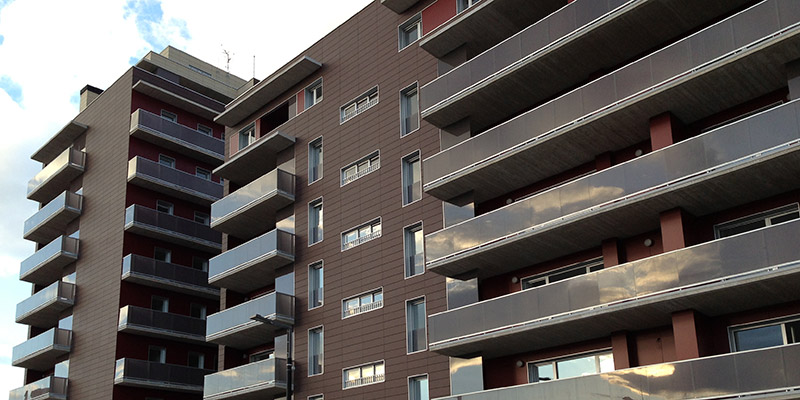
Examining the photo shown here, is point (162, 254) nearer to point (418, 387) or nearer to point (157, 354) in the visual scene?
point (157, 354)

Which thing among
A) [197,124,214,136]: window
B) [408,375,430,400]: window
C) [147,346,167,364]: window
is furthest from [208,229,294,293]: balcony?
[197,124,214,136]: window

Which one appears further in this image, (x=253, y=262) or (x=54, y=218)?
(x=54, y=218)

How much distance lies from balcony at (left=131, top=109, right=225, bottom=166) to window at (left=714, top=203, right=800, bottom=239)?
129 feet

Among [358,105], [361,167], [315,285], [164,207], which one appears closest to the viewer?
[361,167]

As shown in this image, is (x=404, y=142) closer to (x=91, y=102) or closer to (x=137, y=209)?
(x=137, y=209)

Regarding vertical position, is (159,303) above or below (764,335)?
above

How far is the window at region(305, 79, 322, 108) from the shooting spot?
43.9 metres

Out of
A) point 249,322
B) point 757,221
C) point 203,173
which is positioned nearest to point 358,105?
point 249,322

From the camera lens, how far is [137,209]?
52656 millimetres

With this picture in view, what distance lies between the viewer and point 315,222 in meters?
41.0

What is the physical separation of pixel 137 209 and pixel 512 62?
29630 millimetres

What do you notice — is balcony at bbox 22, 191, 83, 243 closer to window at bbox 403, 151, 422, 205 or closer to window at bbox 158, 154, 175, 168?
window at bbox 158, 154, 175, 168

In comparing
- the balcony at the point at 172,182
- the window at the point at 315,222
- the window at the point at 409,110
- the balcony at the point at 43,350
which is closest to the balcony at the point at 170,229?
the balcony at the point at 172,182

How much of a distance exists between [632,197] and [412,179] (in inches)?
478
